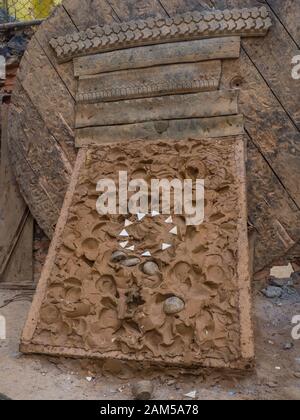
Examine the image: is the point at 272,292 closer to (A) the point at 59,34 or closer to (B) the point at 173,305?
(B) the point at 173,305

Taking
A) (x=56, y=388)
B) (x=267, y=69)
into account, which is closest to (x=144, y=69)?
(x=267, y=69)

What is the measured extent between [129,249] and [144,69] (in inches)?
49.1

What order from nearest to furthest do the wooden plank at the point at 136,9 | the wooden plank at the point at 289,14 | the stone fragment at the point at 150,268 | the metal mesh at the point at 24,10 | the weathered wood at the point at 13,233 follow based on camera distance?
the stone fragment at the point at 150,268
the wooden plank at the point at 289,14
the wooden plank at the point at 136,9
the weathered wood at the point at 13,233
the metal mesh at the point at 24,10

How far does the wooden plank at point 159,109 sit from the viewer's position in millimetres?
2715

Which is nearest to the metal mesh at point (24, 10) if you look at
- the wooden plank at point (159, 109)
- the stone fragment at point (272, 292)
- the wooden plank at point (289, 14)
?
the wooden plank at point (159, 109)

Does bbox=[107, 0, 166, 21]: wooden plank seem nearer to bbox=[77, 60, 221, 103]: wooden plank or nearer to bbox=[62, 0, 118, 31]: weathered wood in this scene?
bbox=[62, 0, 118, 31]: weathered wood

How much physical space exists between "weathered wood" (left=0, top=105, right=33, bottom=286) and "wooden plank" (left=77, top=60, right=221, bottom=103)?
0.96 meters

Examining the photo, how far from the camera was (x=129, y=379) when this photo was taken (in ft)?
6.23

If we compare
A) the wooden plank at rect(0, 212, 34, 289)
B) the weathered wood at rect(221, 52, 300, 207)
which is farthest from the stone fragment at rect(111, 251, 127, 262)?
the wooden plank at rect(0, 212, 34, 289)

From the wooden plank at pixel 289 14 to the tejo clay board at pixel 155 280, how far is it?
31.1 inches

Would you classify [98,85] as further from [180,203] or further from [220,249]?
[220,249]

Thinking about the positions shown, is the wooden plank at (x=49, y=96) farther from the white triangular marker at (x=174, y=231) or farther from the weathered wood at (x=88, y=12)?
the white triangular marker at (x=174, y=231)

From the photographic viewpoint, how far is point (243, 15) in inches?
105

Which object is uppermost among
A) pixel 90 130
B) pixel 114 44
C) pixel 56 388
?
pixel 114 44
